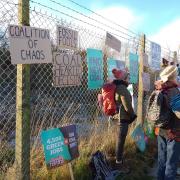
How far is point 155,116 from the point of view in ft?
Result: 17.8

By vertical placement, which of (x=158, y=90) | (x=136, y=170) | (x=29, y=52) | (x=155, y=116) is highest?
(x=29, y=52)

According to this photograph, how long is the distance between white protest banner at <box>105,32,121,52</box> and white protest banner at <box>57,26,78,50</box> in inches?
50.4

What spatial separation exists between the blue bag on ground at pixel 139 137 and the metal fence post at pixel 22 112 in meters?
3.79

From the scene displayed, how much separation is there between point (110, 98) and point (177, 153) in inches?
64.0

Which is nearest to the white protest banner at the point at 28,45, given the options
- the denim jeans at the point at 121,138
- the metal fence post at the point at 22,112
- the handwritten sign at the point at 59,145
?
the metal fence post at the point at 22,112

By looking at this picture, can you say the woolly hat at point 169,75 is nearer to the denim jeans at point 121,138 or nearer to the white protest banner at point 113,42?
the white protest banner at point 113,42

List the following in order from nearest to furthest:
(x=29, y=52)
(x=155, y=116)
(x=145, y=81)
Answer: (x=29, y=52) → (x=155, y=116) → (x=145, y=81)

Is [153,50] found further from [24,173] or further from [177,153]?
[24,173]

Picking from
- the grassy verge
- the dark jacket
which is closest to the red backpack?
the dark jacket

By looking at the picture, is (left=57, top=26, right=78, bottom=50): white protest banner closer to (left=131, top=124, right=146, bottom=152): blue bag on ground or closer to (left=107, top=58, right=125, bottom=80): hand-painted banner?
(left=107, top=58, right=125, bottom=80): hand-painted banner

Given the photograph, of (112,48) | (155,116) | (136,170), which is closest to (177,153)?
(155,116)

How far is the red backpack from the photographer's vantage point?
22.0ft

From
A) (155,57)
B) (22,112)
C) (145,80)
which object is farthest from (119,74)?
(155,57)

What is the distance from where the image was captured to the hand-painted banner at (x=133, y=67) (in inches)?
323
